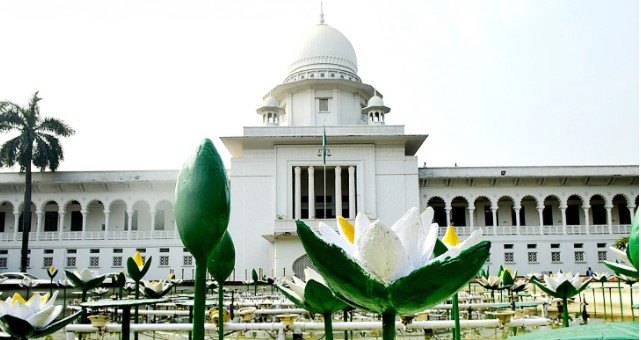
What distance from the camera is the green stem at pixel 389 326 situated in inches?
38.7

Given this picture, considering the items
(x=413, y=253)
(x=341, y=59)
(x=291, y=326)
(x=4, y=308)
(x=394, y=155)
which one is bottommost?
(x=291, y=326)

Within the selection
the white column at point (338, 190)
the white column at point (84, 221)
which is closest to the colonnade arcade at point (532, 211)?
the white column at point (338, 190)

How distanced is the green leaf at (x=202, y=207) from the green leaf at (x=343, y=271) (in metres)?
0.31

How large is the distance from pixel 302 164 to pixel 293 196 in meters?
1.55

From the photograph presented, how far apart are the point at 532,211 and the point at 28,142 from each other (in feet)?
81.3

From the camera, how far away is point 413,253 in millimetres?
1105

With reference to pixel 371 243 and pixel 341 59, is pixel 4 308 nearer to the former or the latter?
pixel 371 243

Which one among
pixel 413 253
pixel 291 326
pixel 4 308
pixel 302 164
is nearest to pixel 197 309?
pixel 413 253

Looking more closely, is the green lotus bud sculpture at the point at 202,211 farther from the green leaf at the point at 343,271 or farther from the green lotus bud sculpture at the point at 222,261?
the green lotus bud sculpture at the point at 222,261

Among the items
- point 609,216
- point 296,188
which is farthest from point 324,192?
point 609,216

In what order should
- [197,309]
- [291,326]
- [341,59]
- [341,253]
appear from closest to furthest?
[341,253], [197,309], [291,326], [341,59]

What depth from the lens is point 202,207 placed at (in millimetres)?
1252

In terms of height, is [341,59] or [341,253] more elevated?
[341,59]

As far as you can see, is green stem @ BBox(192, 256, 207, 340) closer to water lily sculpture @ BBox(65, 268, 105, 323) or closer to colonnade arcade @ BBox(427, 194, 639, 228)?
water lily sculpture @ BBox(65, 268, 105, 323)
